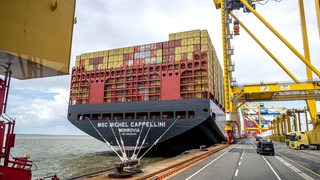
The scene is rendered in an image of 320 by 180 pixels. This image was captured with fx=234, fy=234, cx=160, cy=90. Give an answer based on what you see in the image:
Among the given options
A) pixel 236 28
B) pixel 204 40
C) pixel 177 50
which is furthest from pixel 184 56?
pixel 236 28

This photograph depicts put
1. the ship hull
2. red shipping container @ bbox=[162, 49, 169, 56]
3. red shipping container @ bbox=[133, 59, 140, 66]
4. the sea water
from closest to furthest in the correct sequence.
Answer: the sea water → the ship hull → red shipping container @ bbox=[162, 49, 169, 56] → red shipping container @ bbox=[133, 59, 140, 66]

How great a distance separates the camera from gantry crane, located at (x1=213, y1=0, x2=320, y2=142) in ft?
107

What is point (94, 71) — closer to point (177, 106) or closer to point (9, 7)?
point (177, 106)

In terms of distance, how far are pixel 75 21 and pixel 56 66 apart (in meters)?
2.06

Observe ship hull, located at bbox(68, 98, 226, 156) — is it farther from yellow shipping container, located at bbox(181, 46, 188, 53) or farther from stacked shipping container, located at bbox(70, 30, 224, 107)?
yellow shipping container, located at bbox(181, 46, 188, 53)

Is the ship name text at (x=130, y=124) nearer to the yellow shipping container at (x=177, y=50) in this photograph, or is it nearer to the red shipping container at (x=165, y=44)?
the yellow shipping container at (x=177, y=50)

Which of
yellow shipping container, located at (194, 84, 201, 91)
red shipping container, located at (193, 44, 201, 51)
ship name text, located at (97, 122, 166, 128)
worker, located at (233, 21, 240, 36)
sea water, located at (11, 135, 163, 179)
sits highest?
worker, located at (233, 21, 240, 36)

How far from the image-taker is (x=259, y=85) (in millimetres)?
34000

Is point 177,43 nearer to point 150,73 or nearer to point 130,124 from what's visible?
point 150,73

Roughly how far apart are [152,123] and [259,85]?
16557 mm

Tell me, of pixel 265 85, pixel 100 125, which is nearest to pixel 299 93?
pixel 265 85

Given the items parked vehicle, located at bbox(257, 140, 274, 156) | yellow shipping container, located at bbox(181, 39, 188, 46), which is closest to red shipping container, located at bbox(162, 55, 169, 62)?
yellow shipping container, located at bbox(181, 39, 188, 46)

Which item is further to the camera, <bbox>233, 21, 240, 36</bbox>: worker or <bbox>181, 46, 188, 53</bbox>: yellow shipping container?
<bbox>233, 21, 240, 36</bbox>: worker

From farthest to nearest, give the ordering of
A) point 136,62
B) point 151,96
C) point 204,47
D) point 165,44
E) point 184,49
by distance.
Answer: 1. point 136,62
2. point 165,44
3. point 184,49
4. point 204,47
5. point 151,96
